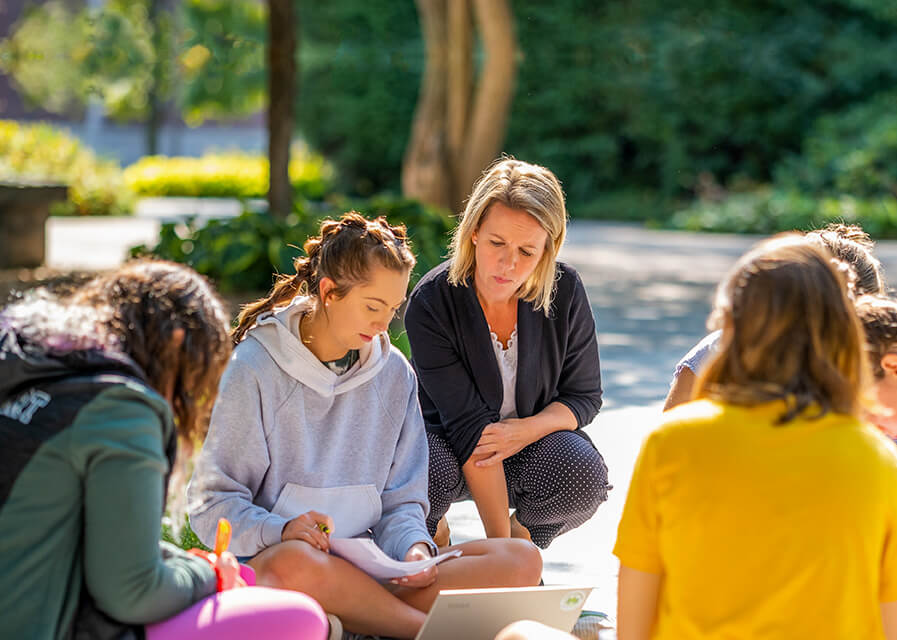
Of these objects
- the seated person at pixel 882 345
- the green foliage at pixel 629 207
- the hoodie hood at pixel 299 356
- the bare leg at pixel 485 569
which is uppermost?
the seated person at pixel 882 345

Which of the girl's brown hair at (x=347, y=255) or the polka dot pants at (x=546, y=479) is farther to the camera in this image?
the polka dot pants at (x=546, y=479)

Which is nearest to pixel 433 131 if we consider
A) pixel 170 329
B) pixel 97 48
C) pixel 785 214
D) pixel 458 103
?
pixel 458 103

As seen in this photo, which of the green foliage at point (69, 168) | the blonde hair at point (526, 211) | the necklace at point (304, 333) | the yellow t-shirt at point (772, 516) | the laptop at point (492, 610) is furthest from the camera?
the green foliage at point (69, 168)

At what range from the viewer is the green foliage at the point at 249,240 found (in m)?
9.29

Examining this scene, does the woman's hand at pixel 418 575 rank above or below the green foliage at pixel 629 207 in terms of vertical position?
above

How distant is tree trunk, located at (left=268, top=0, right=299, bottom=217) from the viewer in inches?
401

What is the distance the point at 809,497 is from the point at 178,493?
3.78 ft

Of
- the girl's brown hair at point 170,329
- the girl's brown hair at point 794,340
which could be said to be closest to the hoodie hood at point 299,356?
the girl's brown hair at point 170,329

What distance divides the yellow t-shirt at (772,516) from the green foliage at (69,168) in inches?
724

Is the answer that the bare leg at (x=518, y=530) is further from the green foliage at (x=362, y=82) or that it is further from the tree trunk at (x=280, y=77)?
the green foliage at (x=362, y=82)

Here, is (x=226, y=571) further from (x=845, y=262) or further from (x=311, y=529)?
(x=845, y=262)

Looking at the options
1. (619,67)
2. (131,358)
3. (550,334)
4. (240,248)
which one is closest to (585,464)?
(550,334)

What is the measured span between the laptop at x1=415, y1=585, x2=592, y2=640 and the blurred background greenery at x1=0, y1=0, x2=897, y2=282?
16070 mm

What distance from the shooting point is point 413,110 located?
2520 centimetres
